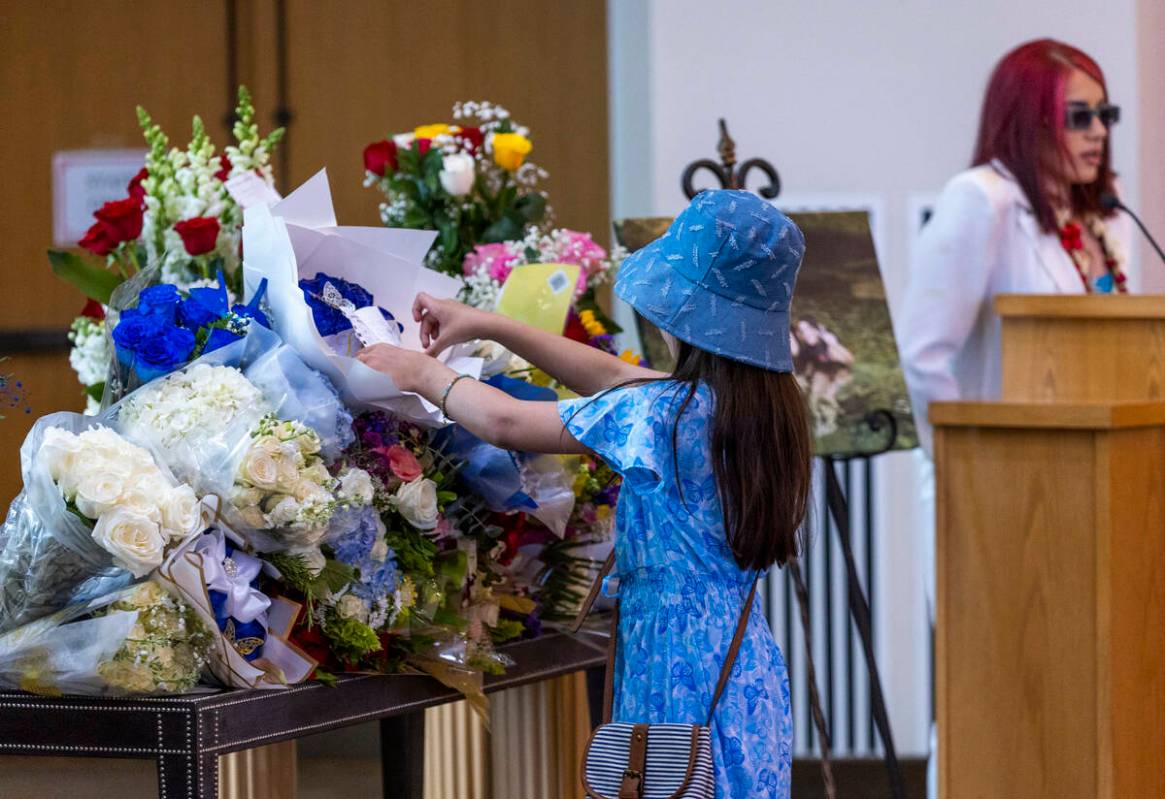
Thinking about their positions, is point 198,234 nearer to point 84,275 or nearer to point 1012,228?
point 84,275

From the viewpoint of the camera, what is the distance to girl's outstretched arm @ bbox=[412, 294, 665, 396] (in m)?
1.73

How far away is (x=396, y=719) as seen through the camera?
6.01 feet

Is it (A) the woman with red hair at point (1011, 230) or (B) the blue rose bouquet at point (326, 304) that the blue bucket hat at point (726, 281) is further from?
(A) the woman with red hair at point (1011, 230)

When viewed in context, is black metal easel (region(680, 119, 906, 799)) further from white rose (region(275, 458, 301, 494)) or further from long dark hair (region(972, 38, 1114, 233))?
white rose (region(275, 458, 301, 494))

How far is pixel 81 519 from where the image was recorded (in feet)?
4.60

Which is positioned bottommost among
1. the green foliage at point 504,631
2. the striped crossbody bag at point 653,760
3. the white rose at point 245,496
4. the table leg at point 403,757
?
the table leg at point 403,757

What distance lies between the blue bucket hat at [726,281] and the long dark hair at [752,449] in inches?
1.0

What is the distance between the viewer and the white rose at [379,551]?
155cm

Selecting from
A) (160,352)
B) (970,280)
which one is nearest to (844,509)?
(970,280)

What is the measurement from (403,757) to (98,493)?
2.13 feet

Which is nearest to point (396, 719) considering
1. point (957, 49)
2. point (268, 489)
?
point (268, 489)

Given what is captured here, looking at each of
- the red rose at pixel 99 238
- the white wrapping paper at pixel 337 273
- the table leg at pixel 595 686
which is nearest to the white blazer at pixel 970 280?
the table leg at pixel 595 686

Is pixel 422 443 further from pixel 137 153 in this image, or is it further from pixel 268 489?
pixel 137 153

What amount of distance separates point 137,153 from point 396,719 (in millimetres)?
3045
